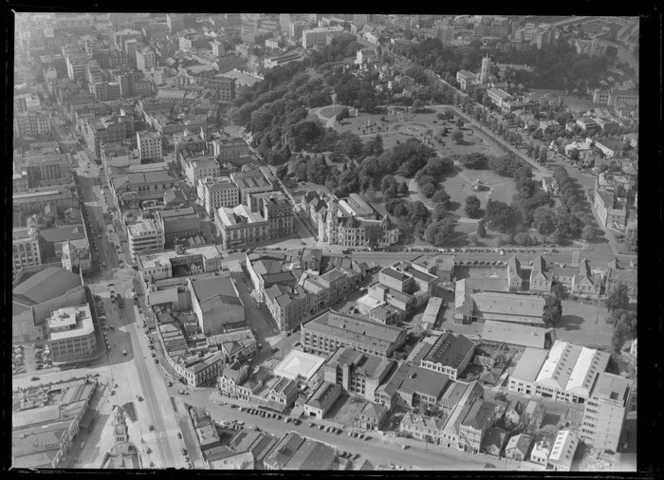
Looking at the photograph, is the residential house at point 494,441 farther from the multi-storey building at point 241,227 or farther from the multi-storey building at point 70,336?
the multi-storey building at point 241,227

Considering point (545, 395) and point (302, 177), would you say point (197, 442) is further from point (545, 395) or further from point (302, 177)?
point (302, 177)

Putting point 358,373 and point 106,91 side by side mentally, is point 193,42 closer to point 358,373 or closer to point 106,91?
point 106,91

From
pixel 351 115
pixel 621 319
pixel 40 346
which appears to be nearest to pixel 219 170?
pixel 351 115

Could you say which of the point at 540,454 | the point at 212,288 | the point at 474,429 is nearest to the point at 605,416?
the point at 540,454

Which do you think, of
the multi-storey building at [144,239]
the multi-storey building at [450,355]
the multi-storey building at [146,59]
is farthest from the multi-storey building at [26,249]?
the multi-storey building at [146,59]

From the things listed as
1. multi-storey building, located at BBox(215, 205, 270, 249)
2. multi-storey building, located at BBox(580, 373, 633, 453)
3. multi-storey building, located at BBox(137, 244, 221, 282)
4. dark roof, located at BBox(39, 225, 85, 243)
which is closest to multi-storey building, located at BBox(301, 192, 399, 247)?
multi-storey building, located at BBox(215, 205, 270, 249)

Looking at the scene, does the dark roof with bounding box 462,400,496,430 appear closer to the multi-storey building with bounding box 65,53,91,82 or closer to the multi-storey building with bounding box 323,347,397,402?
the multi-storey building with bounding box 323,347,397,402
